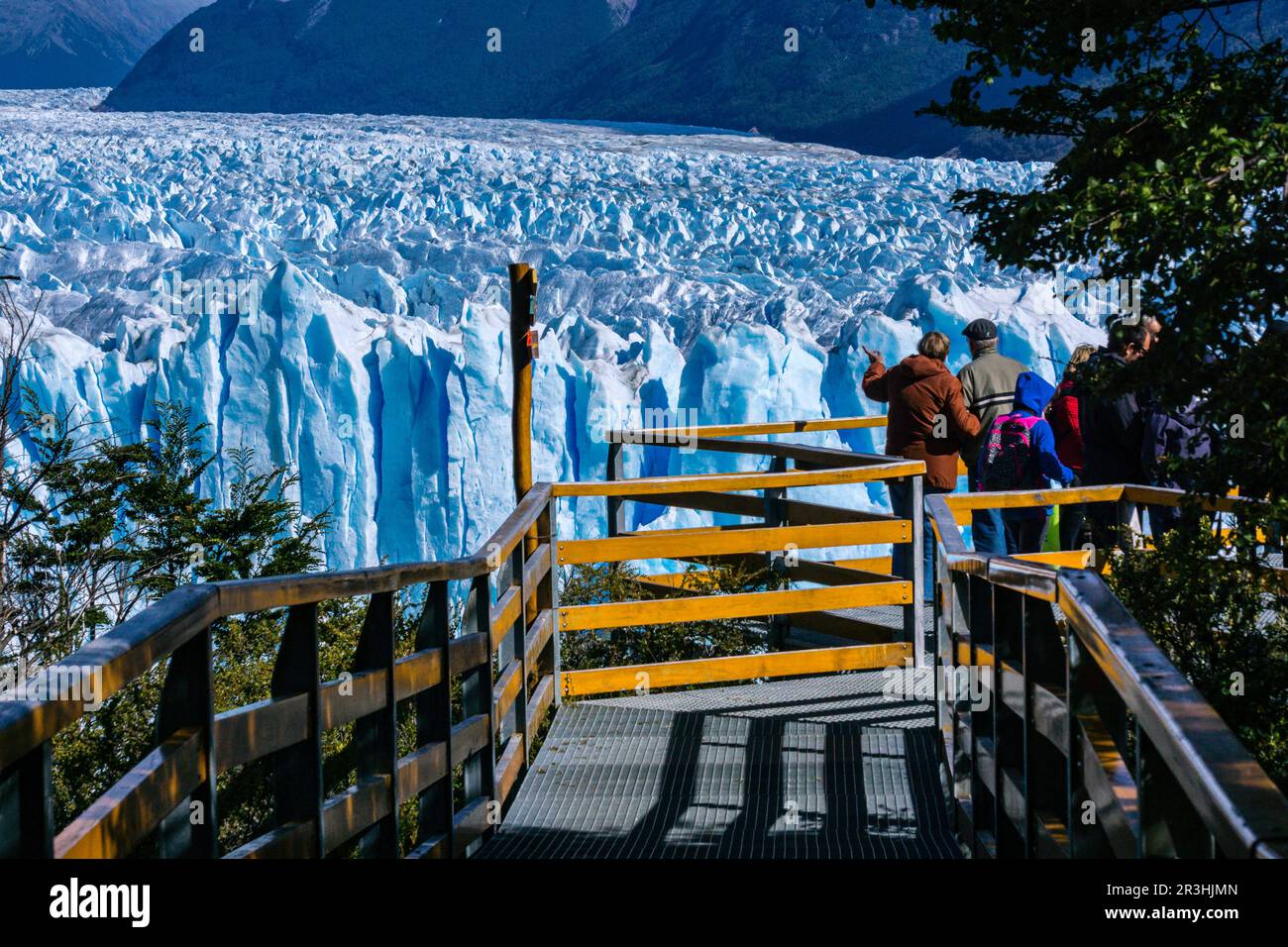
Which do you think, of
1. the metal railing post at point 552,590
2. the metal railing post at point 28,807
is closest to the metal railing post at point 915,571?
the metal railing post at point 552,590

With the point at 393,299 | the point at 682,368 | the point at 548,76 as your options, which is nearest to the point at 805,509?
the point at 682,368

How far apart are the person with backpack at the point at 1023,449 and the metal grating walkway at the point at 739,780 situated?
1.11m

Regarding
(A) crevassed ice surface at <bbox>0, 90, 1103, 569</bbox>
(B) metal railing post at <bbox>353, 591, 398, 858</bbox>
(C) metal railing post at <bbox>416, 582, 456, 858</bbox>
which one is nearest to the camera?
(B) metal railing post at <bbox>353, 591, 398, 858</bbox>

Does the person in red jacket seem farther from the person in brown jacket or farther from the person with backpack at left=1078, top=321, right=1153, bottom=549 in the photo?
the person in brown jacket

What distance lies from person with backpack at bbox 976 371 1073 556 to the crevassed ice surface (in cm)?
746

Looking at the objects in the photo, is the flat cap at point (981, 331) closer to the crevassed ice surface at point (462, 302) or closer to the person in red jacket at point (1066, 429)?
the person in red jacket at point (1066, 429)

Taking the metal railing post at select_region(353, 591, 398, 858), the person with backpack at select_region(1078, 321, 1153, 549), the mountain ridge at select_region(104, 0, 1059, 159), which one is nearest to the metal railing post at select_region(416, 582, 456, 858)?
the metal railing post at select_region(353, 591, 398, 858)

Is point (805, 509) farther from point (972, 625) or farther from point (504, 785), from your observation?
point (972, 625)

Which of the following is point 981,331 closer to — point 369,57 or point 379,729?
point 379,729

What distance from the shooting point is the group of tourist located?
6.63 m

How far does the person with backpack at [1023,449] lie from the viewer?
274 inches

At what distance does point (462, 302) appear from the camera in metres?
20.2

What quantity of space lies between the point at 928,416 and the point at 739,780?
8.30 feet
